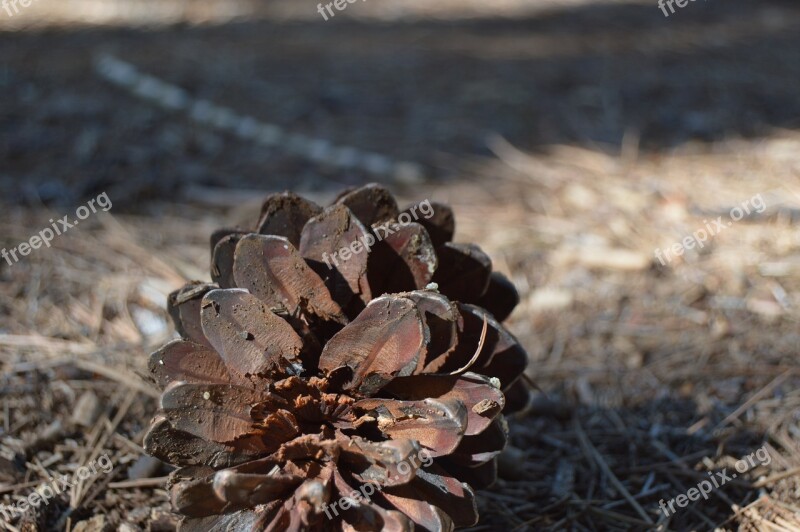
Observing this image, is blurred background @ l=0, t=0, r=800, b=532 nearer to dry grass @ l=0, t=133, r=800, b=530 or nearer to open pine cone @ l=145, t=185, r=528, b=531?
dry grass @ l=0, t=133, r=800, b=530

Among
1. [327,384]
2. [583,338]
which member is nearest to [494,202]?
[583,338]

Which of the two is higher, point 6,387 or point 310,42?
point 310,42

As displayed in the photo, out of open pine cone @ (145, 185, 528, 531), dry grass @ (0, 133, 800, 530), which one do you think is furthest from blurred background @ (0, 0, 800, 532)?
open pine cone @ (145, 185, 528, 531)

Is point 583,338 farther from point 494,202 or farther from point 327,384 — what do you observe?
point 327,384

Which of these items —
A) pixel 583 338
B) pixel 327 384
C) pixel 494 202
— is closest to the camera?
pixel 327 384

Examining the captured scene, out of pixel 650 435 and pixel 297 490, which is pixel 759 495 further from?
pixel 297 490

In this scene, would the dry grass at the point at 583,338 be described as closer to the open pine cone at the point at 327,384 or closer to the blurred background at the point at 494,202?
the blurred background at the point at 494,202

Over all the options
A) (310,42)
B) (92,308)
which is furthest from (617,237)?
(310,42)
